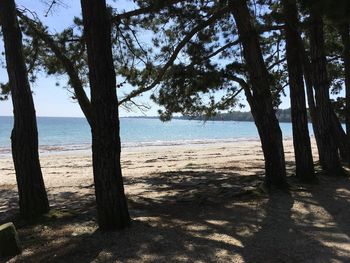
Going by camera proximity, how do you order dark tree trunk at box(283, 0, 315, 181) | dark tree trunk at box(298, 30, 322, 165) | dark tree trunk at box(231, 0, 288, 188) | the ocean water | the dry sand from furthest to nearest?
1. the ocean water
2. dark tree trunk at box(298, 30, 322, 165)
3. dark tree trunk at box(283, 0, 315, 181)
4. dark tree trunk at box(231, 0, 288, 188)
5. the dry sand

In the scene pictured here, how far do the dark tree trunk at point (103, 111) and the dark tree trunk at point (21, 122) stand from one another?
5.31 feet

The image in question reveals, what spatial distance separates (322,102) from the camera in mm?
11484

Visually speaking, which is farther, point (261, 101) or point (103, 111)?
point (261, 101)

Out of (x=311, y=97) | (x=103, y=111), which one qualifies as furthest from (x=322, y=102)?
(x=103, y=111)

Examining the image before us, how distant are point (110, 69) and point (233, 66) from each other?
453cm

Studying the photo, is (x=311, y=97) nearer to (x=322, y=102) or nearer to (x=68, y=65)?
(x=322, y=102)

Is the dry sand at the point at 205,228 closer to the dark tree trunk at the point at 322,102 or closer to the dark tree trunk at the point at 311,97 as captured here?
the dark tree trunk at the point at 322,102

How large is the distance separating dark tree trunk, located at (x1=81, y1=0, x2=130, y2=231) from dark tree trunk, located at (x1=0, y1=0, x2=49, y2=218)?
1.62 m

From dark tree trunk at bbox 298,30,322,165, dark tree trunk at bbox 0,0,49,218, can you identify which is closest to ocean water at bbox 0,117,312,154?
dark tree trunk at bbox 298,30,322,165

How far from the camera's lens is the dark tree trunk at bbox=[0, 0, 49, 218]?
7184mm

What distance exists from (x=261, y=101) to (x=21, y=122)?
492cm

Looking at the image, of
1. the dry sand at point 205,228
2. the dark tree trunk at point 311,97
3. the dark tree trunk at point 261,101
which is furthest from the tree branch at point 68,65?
the dark tree trunk at point 311,97

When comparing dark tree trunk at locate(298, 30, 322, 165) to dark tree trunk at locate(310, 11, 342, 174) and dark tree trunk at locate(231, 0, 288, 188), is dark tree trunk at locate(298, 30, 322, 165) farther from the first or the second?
dark tree trunk at locate(231, 0, 288, 188)

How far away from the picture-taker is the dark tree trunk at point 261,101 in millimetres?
9531
